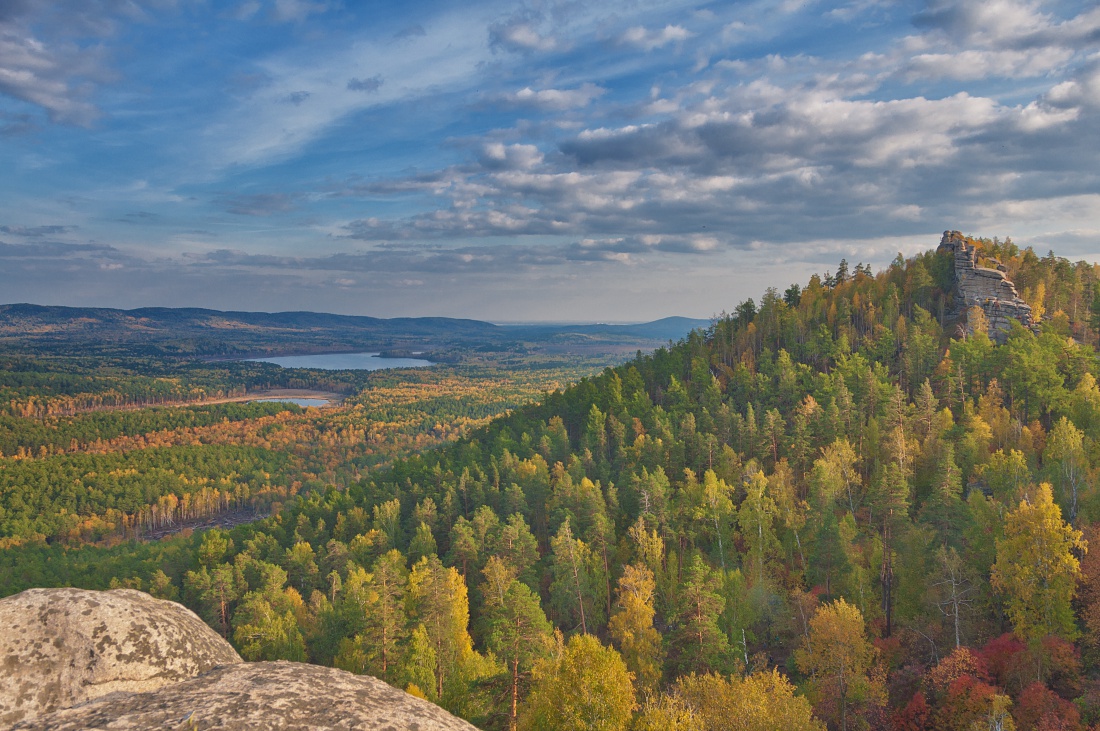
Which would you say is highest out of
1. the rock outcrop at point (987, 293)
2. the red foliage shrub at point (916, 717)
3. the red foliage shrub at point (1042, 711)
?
the rock outcrop at point (987, 293)

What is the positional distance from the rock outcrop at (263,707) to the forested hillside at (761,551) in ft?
49.1

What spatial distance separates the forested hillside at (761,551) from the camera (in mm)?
40000

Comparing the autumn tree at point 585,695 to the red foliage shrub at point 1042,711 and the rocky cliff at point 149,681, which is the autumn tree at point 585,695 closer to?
the rocky cliff at point 149,681

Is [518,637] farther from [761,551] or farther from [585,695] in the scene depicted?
[761,551]

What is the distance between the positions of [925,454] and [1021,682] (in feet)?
121

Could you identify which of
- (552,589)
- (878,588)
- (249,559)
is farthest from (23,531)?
(878,588)

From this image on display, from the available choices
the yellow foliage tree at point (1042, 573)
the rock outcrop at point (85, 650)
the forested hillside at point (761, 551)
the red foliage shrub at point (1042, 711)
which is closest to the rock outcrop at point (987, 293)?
the forested hillside at point (761, 551)

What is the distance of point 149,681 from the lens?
34.4 feet

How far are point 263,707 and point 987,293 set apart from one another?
438ft

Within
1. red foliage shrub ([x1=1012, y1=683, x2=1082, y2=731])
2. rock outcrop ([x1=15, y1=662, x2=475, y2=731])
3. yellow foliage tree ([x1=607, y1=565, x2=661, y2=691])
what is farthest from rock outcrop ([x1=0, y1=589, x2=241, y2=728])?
red foliage shrub ([x1=1012, y1=683, x2=1082, y2=731])

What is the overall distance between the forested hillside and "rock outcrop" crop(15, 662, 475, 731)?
14970mm

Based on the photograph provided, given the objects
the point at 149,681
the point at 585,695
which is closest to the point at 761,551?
the point at 585,695

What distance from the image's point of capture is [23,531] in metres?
174

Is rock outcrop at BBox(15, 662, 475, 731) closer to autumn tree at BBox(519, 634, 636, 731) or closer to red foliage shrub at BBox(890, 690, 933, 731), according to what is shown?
autumn tree at BBox(519, 634, 636, 731)
